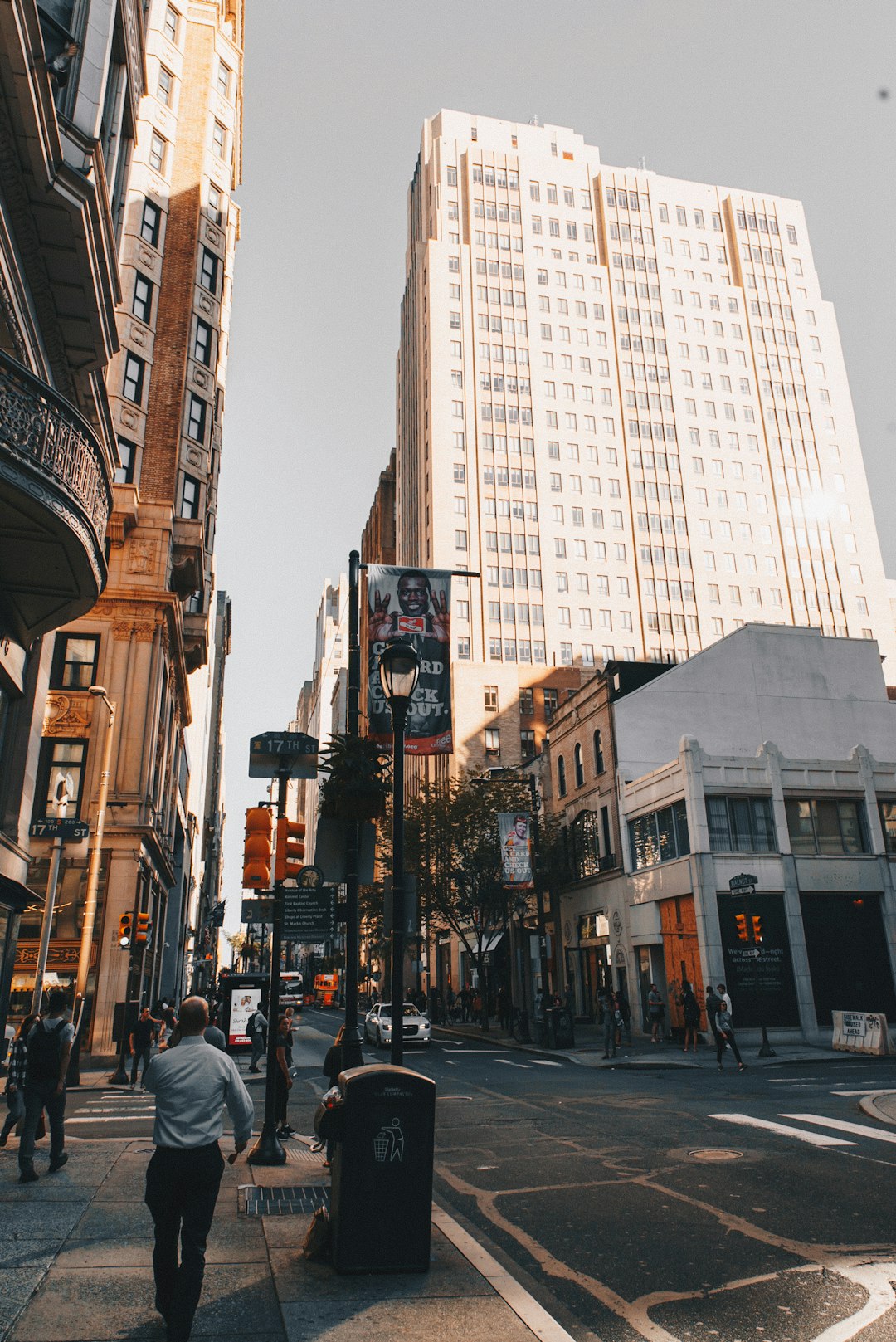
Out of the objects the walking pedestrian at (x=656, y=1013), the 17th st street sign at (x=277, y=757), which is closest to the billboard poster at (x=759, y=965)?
the walking pedestrian at (x=656, y=1013)

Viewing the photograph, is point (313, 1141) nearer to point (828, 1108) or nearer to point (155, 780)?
point (828, 1108)

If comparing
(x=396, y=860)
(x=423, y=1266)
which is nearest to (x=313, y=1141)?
(x=396, y=860)

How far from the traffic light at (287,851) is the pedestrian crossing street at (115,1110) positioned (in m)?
4.69

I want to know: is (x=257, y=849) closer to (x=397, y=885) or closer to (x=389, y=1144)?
(x=397, y=885)

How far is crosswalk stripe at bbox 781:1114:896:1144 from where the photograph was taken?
12750 mm

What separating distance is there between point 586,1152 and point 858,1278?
5.84 metres

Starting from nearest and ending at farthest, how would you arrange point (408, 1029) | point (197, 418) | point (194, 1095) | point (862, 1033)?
point (194, 1095) → point (862, 1033) → point (408, 1029) → point (197, 418)

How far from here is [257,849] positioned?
12.0 m

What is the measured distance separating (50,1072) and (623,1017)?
25.6m

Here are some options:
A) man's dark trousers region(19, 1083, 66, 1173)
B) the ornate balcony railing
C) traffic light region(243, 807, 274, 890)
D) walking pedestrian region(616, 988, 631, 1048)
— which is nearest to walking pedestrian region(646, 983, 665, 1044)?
walking pedestrian region(616, 988, 631, 1048)

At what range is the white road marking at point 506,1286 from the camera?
5.73 meters

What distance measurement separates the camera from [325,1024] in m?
56.6

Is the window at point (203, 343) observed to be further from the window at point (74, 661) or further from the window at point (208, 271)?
the window at point (74, 661)

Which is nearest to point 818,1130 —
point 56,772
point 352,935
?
point 352,935
